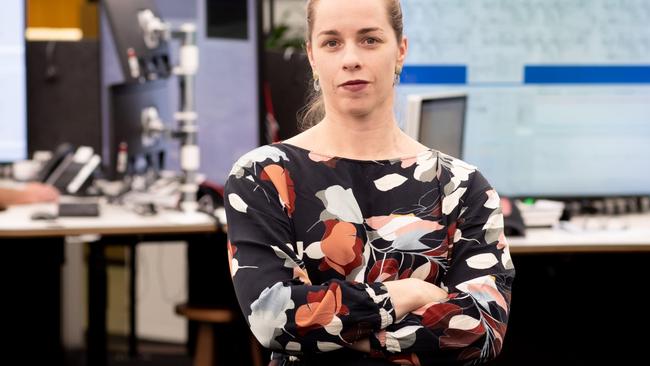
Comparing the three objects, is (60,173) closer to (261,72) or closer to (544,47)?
(261,72)

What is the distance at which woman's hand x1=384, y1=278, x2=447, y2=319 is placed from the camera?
5.42ft

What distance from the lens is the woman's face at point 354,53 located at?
1.65 metres

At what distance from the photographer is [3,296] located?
375cm

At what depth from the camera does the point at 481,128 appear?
11.0 feet

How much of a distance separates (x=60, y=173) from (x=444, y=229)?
2.48m

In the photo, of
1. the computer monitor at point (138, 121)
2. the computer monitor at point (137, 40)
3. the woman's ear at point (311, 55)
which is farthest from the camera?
the computer monitor at point (138, 121)

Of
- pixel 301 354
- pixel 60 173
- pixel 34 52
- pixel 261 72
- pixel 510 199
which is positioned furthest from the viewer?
pixel 34 52

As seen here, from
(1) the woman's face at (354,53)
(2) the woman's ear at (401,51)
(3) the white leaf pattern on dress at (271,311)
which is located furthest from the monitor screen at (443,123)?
(3) the white leaf pattern on dress at (271,311)

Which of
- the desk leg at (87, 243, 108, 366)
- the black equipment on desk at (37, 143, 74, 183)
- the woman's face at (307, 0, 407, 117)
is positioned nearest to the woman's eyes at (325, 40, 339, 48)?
the woman's face at (307, 0, 407, 117)

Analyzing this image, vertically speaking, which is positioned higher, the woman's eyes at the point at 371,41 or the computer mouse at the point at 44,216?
the woman's eyes at the point at 371,41

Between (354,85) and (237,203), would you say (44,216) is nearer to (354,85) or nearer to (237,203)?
(237,203)

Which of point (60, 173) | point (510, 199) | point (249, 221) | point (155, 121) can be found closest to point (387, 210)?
point (249, 221)

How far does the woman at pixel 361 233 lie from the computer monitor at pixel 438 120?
1.16 meters

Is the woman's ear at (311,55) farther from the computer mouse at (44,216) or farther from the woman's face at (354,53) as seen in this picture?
the computer mouse at (44,216)
